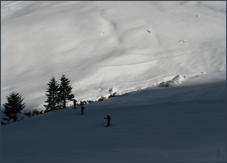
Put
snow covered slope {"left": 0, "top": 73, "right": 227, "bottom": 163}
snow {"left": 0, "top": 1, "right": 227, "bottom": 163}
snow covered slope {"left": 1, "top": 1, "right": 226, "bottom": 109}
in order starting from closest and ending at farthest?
snow covered slope {"left": 0, "top": 73, "right": 227, "bottom": 163} → snow {"left": 0, "top": 1, "right": 227, "bottom": 163} → snow covered slope {"left": 1, "top": 1, "right": 226, "bottom": 109}

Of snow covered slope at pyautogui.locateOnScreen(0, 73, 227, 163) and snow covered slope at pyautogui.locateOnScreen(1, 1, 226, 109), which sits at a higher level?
snow covered slope at pyautogui.locateOnScreen(1, 1, 226, 109)

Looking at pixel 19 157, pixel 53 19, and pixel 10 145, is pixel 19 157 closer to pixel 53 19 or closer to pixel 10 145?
pixel 10 145

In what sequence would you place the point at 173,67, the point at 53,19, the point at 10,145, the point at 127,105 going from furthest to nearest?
the point at 53,19, the point at 173,67, the point at 127,105, the point at 10,145

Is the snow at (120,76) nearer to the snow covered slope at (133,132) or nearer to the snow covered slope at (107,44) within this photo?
the snow covered slope at (133,132)

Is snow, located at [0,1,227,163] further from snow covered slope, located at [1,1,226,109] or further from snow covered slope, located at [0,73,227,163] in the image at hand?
snow covered slope, located at [1,1,226,109]

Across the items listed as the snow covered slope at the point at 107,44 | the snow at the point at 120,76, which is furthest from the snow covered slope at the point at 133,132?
the snow covered slope at the point at 107,44

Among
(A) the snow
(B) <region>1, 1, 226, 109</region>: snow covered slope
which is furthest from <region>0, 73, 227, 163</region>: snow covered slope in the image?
(B) <region>1, 1, 226, 109</region>: snow covered slope

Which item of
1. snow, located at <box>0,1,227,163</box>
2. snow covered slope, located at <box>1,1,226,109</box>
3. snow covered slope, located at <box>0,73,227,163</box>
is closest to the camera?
snow covered slope, located at <box>0,73,227,163</box>

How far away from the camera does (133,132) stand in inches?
755

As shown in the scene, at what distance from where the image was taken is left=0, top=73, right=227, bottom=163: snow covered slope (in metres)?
14.1

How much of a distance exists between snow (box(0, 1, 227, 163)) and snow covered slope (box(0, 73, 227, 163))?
0.16 ft

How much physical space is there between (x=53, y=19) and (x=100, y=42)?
16.4 meters

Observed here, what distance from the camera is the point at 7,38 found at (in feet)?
286

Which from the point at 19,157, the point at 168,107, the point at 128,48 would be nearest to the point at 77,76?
the point at 128,48
